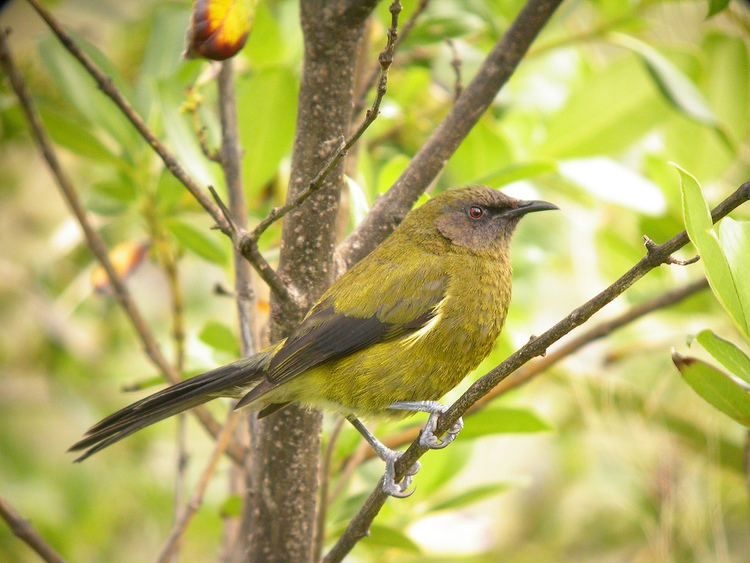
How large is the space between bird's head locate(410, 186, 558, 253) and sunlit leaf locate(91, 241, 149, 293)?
111cm

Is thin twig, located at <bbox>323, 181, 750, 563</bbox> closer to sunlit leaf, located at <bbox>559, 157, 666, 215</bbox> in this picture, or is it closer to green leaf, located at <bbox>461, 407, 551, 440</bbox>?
green leaf, located at <bbox>461, 407, 551, 440</bbox>

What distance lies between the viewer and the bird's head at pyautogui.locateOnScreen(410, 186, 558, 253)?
11.2 feet

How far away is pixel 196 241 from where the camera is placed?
303cm

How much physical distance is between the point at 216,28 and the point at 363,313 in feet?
3.78

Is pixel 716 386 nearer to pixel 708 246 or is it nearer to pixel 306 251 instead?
pixel 708 246

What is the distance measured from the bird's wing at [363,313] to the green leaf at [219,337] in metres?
0.42

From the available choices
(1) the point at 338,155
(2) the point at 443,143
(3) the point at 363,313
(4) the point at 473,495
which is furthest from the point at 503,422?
(1) the point at 338,155

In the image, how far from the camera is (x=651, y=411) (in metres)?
3.86

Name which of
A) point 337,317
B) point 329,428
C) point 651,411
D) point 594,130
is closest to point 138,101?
point 337,317

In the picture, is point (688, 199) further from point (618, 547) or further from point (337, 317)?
point (618, 547)

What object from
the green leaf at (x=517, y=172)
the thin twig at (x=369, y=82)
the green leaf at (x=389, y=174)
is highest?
the thin twig at (x=369, y=82)

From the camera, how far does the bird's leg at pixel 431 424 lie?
229 centimetres

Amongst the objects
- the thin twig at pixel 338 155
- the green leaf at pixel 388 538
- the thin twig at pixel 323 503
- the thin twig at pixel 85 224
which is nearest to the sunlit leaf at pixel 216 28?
the thin twig at pixel 338 155

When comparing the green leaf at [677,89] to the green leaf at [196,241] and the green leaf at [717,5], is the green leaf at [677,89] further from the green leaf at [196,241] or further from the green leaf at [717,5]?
the green leaf at [196,241]
